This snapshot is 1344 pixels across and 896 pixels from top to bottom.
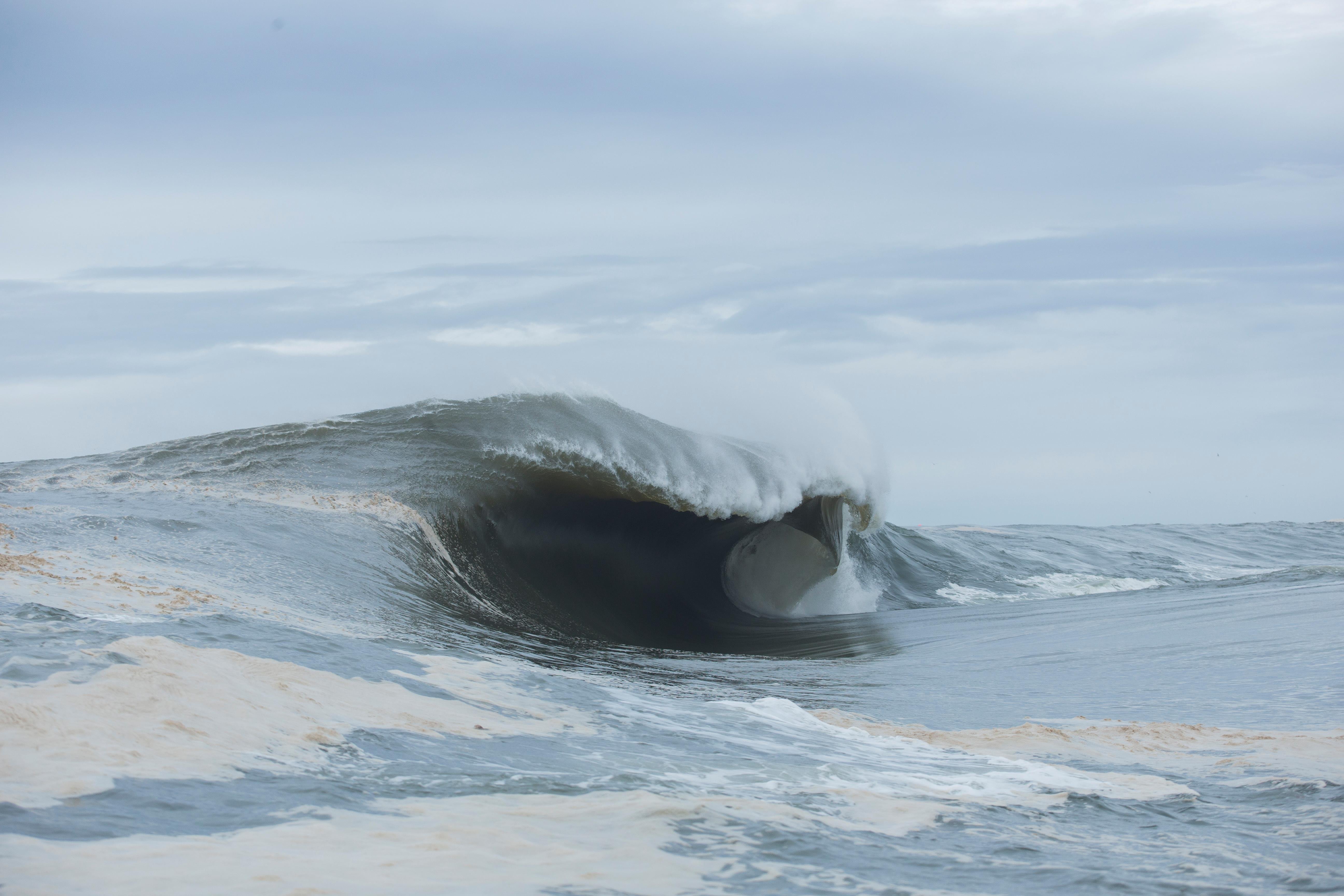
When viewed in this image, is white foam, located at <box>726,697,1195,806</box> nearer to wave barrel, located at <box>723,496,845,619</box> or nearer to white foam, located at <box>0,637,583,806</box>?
white foam, located at <box>0,637,583,806</box>

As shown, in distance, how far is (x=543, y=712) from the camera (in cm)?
466

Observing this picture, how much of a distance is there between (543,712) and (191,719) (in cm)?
170

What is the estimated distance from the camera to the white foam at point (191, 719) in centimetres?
284

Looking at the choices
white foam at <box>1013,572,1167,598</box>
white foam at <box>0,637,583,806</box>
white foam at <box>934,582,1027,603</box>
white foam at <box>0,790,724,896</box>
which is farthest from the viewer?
white foam at <box>1013,572,1167,598</box>

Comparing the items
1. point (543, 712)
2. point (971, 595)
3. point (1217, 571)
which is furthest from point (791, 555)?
point (543, 712)

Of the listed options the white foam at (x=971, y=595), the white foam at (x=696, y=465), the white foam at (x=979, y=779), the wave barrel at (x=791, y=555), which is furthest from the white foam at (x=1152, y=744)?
the white foam at (x=971, y=595)

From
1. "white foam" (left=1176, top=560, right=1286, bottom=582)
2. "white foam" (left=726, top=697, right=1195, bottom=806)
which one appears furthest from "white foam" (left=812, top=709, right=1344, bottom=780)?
"white foam" (left=1176, top=560, right=1286, bottom=582)

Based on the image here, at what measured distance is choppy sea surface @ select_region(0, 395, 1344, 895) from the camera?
2.64 m

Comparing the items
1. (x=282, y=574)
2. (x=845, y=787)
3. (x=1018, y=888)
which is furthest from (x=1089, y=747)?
(x=282, y=574)

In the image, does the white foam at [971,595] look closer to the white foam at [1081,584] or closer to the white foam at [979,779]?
the white foam at [1081,584]

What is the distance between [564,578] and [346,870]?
387 inches

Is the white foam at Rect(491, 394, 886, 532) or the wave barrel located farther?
the wave barrel

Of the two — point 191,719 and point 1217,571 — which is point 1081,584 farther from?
point 191,719

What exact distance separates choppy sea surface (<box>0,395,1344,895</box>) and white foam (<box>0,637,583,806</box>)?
2 cm
